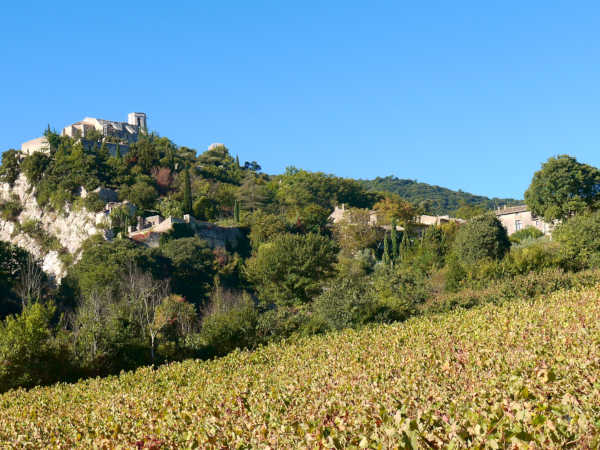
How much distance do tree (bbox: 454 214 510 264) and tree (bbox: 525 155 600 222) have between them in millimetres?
11119

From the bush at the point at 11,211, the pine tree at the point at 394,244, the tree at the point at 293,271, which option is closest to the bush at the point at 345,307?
the tree at the point at 293,271

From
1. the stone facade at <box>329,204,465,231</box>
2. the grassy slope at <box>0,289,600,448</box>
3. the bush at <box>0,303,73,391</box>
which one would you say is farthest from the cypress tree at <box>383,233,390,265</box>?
the grassy slope at <box>0,289,600,448</box>

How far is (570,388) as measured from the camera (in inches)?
239

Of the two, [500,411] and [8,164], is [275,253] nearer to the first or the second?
[500,411]

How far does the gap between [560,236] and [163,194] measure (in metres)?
41.9

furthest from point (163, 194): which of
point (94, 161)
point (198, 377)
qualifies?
point (198, 377)

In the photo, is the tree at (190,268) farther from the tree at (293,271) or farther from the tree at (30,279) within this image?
the tree at (293,271)

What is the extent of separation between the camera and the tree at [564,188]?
44.8 metres

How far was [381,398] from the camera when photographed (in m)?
7.30

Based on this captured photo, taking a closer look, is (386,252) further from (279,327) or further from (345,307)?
(345,307)

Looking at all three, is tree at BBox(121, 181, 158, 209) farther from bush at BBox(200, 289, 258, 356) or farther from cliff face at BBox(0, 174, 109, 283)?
bush at BBox(200, 289, 258, 356)

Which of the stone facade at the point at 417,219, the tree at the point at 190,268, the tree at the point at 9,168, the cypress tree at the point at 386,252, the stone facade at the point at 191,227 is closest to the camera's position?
the tree at the point at 190,268

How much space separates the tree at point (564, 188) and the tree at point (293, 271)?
22.4m

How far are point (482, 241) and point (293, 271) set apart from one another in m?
12.0
